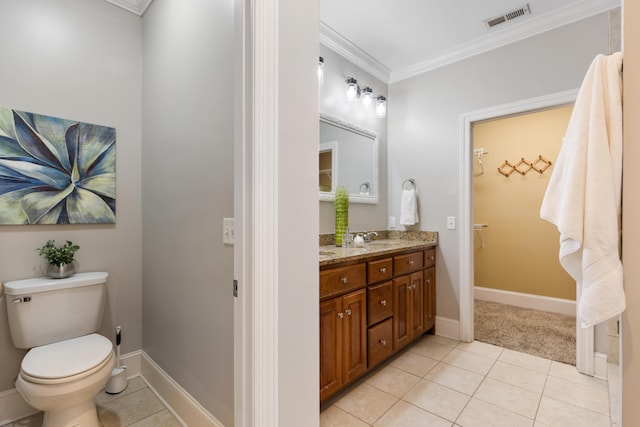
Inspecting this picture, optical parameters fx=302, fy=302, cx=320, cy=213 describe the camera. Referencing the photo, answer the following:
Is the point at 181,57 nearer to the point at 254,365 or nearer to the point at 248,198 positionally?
the point at 248,198

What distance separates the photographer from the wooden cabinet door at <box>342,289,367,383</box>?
1812 mm

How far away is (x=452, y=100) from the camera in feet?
9.32

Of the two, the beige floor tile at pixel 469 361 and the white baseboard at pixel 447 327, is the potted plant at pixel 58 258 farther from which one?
the white baseboard at pixel 447 327

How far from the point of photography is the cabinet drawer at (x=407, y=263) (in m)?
2.28

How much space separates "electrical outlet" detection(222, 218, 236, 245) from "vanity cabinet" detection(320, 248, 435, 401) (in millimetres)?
580

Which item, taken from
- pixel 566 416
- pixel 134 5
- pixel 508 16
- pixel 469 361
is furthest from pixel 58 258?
pixel 508 16

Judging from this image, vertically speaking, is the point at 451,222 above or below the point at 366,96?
below

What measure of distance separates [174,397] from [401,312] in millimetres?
1614

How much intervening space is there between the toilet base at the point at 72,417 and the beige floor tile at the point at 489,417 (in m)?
1.89

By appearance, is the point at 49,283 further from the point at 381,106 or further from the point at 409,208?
the point at 381,106

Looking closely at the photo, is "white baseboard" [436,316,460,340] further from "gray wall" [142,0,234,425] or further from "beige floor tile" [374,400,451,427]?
"gray wall" [142,0,234,425]

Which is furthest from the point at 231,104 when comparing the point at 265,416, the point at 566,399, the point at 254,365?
the point at 566,399

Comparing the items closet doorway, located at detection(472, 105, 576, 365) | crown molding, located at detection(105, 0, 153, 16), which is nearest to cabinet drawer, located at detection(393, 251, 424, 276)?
closet doorway, located at detection(472, 105, 576, 365)

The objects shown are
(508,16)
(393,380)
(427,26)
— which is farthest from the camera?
(427,26)
